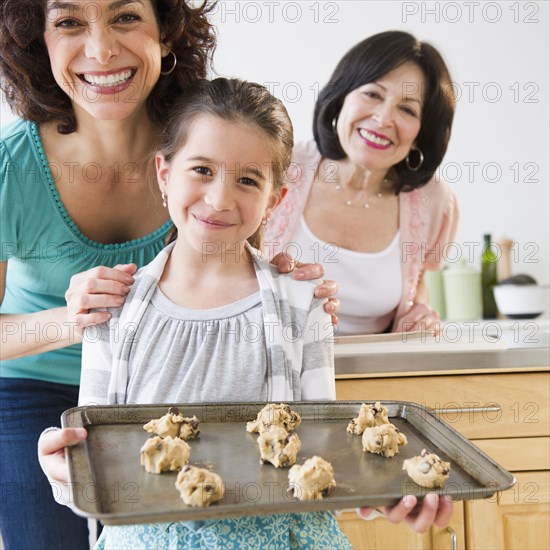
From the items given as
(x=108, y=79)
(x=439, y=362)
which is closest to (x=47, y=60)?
(x=108, y=79)

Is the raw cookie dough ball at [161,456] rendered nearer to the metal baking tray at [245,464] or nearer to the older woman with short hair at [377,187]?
the metal baking tray at [245,464]

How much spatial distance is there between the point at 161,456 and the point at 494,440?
876mm

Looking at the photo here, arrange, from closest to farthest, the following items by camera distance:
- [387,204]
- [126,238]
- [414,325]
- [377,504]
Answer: [377,504] → [126,238] → [414,325] → [387,204]

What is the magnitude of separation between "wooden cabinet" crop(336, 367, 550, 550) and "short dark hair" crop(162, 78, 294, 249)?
535 millimetres

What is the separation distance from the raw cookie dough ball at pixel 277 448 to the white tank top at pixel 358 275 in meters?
0.94

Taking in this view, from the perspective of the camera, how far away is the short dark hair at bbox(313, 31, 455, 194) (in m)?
1.84

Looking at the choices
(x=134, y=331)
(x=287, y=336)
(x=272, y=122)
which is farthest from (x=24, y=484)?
(x=272, y=122)

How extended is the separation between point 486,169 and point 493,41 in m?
0.43

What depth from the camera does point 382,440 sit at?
96 centimetres

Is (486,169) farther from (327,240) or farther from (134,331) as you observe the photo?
(134,331)

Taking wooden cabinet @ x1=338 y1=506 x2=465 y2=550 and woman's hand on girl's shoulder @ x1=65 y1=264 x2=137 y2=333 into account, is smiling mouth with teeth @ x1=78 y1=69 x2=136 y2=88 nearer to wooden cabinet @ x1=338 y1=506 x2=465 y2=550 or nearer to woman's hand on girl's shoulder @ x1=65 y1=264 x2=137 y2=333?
woman's hand on girl's shoulder @ x1=65 y1=264 x2=137 y2=333

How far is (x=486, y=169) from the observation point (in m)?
2.62

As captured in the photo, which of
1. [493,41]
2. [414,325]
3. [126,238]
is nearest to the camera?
[126,238]

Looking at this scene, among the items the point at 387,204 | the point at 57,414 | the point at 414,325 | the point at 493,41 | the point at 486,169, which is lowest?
the point at 57,414
